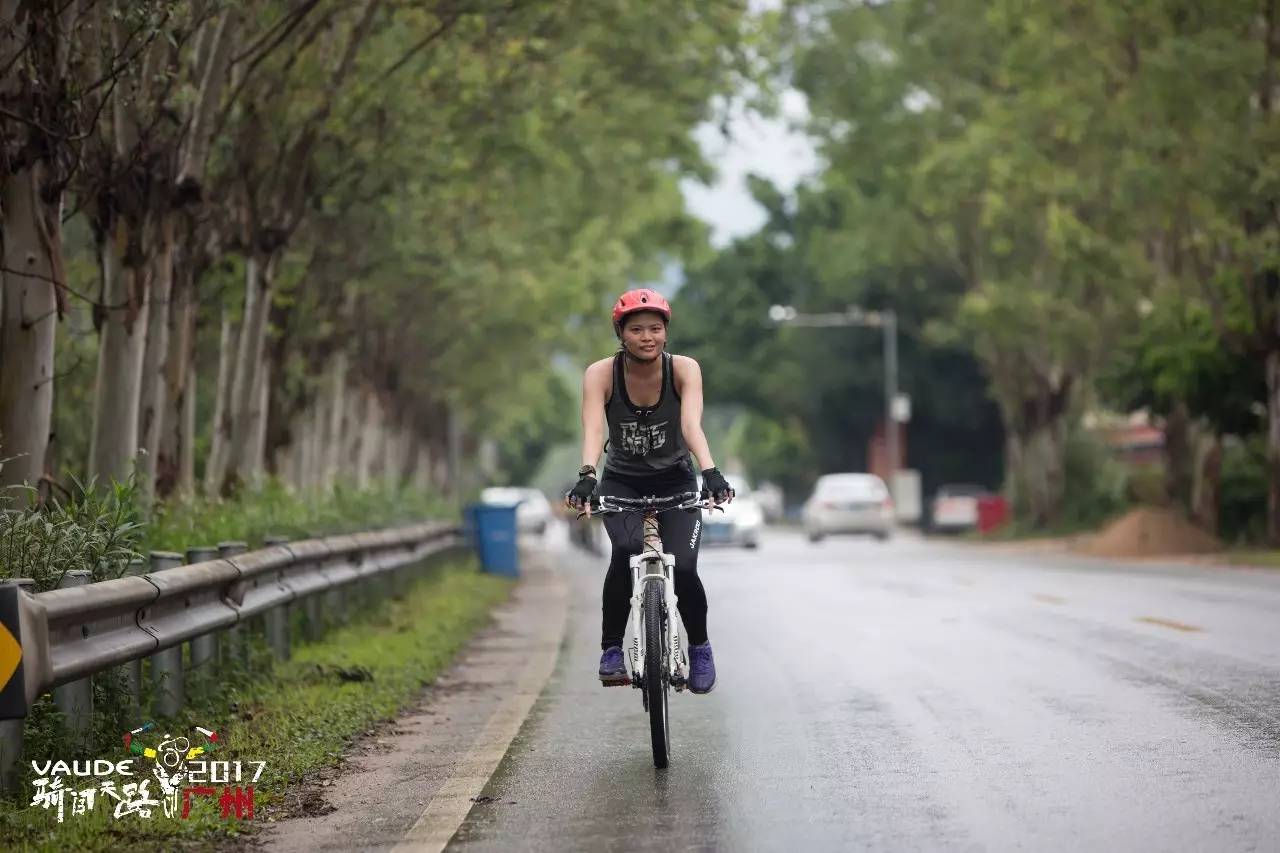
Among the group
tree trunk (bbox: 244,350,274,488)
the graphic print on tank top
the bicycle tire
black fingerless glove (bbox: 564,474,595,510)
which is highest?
tree trunk (bbox: 244,350,274,488)

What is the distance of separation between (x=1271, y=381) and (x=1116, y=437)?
31.5 metres

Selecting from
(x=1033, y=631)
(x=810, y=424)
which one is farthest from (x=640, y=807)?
(x=810, y=424)

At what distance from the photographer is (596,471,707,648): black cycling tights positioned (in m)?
10.1

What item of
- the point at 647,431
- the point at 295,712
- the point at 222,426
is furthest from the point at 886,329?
the point at 647,431

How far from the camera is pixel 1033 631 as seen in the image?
666 inches

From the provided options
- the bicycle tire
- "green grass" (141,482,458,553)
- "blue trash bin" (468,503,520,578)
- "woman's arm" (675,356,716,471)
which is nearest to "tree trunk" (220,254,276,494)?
"green grass" (141,482,458,553)

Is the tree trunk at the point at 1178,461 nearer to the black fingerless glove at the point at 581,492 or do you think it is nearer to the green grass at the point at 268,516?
the green grass at the point at 268,516

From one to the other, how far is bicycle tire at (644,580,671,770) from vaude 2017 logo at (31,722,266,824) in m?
1.70

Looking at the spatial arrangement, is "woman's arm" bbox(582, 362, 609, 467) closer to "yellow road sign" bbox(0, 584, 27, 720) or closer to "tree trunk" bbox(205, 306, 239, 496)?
"yellow road sign" bbox(0, 584, 27, 720)

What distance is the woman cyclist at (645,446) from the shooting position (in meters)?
10.0

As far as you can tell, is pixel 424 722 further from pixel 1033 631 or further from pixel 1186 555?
pixel 1186 555

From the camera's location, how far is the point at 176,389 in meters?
20.4

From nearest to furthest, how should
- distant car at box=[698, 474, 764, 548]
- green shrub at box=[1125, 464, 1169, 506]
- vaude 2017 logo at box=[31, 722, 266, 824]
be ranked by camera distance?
vaude 2017 logo at box=[31, 722, 266, 824], distant car at box=[698, 474, 764, 548], green shrub at box=[1125, 464, 1169, 506]

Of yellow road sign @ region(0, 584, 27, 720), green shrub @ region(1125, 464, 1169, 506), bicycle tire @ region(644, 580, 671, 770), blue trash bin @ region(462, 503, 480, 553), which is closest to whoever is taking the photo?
yellow road sign @ region(0, 584, 27, 720)
